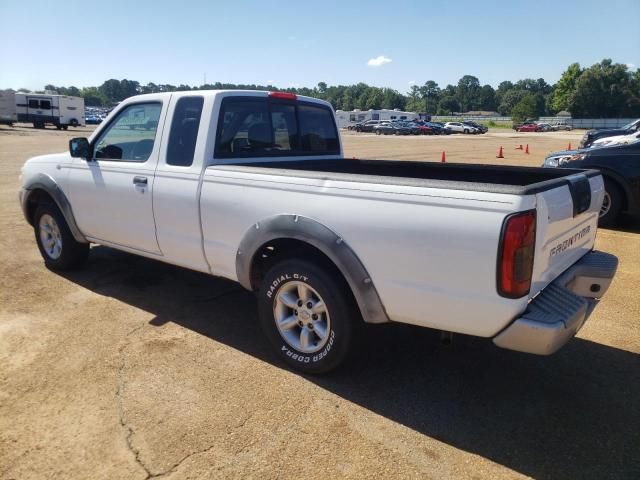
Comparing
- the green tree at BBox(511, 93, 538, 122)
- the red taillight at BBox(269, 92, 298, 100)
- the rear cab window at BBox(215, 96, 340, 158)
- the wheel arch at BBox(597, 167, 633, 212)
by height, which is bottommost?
the wheel arch at BBox(597, 167, 633, 212)

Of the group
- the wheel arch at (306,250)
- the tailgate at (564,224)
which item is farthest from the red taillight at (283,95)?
the tailgate at (564,224)

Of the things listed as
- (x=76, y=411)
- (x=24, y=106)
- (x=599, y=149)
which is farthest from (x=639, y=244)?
(x=24, y=106)

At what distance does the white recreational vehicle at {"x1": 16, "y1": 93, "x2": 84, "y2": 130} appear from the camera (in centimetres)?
4281

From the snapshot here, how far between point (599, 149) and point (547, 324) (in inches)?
249

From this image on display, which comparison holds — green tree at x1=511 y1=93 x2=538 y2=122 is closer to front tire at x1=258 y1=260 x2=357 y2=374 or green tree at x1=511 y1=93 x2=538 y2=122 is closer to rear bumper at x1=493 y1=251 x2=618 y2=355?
rear bumper at x1=493 y1=251 x2=618 y2=355

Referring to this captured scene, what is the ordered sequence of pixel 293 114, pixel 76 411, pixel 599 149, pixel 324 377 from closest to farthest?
pixel 76 411 → pixel 324 377 → pixel 293 114 → pixel 599 149

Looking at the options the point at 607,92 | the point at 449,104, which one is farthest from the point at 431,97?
the point at 607,92

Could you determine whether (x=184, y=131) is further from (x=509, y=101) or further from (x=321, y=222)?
(x=509, y=101)

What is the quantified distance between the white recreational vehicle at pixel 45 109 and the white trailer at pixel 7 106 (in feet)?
1.56

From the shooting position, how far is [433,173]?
4453mm

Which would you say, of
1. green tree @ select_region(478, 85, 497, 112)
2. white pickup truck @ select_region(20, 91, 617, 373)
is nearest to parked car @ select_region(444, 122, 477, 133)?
white pickup truck @ select_region(20, 91, 617, 373)

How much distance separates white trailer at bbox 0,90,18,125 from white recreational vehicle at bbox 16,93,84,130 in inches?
18.8

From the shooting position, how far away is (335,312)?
3078mm

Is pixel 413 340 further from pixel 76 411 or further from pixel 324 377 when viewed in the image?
pixel 76 411
